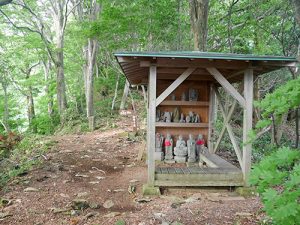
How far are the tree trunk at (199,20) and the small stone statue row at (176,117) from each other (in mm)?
2127

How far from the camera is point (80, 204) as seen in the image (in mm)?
4754

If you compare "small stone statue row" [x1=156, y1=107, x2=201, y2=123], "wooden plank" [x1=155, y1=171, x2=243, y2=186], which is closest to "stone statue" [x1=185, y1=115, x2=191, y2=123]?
"small stone statue row" [x1=156, y1=107, x2=201, y2=123]

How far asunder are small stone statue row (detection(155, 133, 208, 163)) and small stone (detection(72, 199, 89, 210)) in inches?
106

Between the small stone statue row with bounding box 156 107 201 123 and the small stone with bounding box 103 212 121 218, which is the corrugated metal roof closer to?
the small stone statue row with bounding box 156 107 201 123

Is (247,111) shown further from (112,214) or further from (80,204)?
(80,204)

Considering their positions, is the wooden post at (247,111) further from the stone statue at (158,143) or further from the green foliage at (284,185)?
the green foliage at (284,185)

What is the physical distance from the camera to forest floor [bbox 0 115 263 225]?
4230 millimetres

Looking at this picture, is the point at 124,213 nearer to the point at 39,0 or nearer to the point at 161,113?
the point at 161,113

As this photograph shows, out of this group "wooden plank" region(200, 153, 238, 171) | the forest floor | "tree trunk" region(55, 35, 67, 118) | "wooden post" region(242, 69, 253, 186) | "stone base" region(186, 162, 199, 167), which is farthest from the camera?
"tree trunk" region(55, 35, 67, 118)

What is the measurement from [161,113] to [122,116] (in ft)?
31.8

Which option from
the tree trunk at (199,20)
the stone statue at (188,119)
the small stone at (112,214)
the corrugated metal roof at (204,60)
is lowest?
the small stone at (112,214)

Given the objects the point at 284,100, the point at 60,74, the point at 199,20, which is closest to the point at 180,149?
the point at 199,20

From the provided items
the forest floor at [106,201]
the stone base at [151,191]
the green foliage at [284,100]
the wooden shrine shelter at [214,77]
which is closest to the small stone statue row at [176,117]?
the wooden shrine shelter at [214,77]

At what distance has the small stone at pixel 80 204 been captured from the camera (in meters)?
4.68
